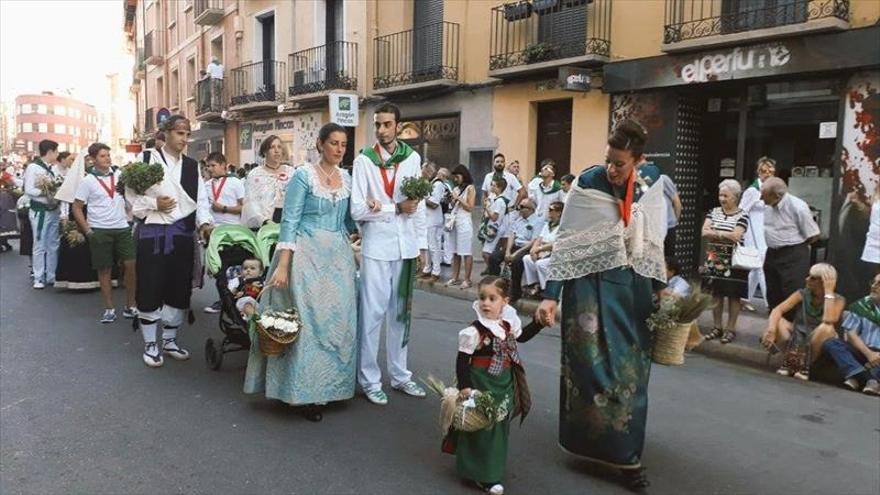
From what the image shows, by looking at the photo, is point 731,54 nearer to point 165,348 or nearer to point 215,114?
point 165,348

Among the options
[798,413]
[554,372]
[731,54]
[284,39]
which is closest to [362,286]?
[554,372]

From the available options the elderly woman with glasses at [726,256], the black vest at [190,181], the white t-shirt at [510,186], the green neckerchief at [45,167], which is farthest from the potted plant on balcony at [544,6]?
the black vest at [190,181]

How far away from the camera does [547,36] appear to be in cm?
1322

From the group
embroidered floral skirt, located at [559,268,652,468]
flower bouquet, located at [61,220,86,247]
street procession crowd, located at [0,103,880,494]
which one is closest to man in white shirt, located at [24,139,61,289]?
flower bouquet, located at [61,220,86,247]

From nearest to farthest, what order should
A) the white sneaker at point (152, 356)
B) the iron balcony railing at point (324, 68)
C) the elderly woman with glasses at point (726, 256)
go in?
1. the white sneaker at point (152, 356)
2. the elderly woman with glasses at point (726, 256)
3. the iron balcony railing at point (324, 68)

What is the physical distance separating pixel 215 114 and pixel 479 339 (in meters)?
24.1

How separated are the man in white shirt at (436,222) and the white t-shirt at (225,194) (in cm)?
366

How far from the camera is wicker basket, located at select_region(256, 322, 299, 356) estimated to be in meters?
4.57

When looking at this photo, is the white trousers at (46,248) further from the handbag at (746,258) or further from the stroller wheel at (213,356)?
the handbag at (746,258)

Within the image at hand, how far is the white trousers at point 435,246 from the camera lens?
38.2 ft

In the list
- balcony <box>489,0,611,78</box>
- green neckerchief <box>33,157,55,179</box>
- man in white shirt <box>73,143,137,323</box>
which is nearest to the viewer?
man in white shirt <box>73,143,137,323</box>

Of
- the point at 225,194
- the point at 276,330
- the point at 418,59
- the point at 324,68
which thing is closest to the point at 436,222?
the point at 225,194

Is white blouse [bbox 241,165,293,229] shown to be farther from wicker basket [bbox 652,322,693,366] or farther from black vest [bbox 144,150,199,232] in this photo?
wicker basket [bbox 652,322,693,366]

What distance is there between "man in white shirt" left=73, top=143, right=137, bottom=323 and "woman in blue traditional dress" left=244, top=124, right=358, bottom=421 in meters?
3.97
